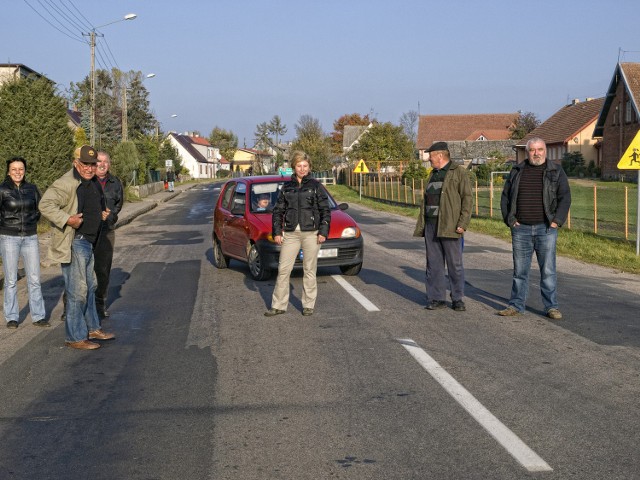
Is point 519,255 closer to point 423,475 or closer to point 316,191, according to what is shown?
point 316,191

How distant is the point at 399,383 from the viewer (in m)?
5.94

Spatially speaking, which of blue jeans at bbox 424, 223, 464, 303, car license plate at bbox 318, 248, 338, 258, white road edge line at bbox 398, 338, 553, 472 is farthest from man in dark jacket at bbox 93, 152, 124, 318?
white road edge line at bbox 398, 338, 553, 472

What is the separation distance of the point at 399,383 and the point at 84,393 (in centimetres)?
231

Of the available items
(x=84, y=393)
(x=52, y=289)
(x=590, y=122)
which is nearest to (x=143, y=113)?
(x=590, y=122)

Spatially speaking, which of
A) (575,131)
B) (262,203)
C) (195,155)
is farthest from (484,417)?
(195,155)

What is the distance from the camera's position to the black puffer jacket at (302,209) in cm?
880

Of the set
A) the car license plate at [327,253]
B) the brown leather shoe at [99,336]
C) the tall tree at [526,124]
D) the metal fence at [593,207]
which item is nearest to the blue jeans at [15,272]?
the brown leather shoe at [99,336]

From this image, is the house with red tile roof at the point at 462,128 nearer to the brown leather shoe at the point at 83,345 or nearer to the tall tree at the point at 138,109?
the tall tree at the point at 138,109

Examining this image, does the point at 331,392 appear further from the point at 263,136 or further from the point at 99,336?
the point at 263,136

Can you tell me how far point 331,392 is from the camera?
5742mm

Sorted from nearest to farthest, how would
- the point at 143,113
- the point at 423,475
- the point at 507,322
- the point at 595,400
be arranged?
the point at 423,475, the point at 595,400, the point at 507,322, the point at 143,113

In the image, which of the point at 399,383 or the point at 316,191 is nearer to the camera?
the point at 399,383

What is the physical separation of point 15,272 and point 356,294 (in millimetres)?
4091

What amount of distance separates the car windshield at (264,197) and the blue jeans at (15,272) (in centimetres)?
434
